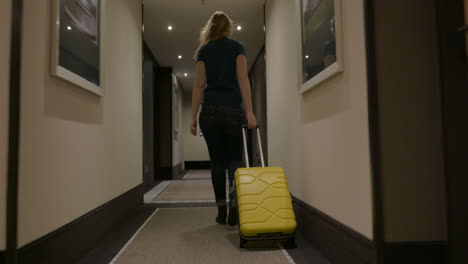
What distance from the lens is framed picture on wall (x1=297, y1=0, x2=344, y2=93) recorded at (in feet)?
4.38

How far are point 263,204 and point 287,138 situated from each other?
2.68 ft

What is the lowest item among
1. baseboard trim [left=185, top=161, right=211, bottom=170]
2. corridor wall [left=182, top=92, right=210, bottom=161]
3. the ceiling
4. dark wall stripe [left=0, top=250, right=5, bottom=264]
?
baseboard trim [left=185, top=161, right=211, bottom=170]

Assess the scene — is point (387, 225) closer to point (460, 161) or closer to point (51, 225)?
point (460, 161)

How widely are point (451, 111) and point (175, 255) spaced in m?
1.30

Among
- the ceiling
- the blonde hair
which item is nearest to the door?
the blonde hair

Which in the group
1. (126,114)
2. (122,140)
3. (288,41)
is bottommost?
(122,140)

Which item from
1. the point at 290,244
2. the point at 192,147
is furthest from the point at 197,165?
the point at 290,244

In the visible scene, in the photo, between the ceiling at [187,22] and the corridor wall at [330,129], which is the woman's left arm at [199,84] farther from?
the ceiling at [187,22]

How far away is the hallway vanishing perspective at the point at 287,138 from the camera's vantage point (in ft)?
3.46

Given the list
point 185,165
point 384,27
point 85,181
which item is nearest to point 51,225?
point 85,181

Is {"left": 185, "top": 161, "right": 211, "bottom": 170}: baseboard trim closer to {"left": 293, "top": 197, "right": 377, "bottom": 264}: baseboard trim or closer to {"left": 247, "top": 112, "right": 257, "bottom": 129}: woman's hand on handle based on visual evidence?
{"left": 247, "top": 112, "right": 257, "bottom": 129}: woman's hand on handle

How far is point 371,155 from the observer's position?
108 centimetres

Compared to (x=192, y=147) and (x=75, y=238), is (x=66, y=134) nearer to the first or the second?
(x=75, y=238)

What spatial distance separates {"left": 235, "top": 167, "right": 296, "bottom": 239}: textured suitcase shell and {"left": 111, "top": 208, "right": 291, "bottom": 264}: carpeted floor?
11 cm
